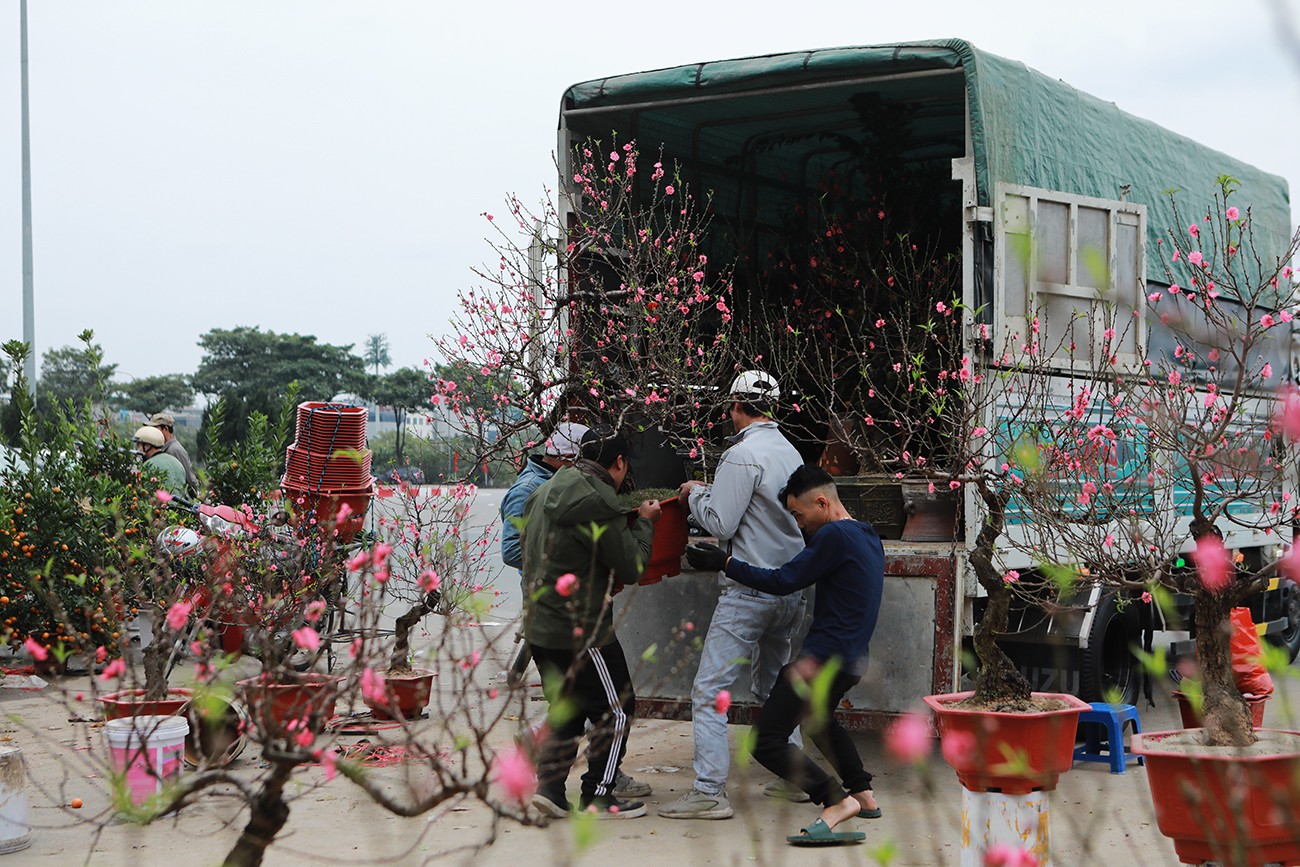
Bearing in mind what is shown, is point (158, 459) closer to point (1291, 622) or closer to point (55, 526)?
point (55, 526)

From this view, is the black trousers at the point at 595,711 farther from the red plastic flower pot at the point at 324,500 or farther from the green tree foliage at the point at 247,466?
the green tree foliage at the point at 247,466

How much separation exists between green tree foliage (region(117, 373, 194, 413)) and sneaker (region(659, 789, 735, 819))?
56.1m

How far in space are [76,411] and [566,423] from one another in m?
5.32

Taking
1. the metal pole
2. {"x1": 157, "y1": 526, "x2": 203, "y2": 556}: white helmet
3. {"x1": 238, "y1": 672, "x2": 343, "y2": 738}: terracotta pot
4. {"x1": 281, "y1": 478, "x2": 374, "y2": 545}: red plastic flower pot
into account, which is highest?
the metal pole

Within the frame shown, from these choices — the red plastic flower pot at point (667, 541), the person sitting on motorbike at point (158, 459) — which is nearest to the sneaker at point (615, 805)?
the red plastic flower pot at point (667, 541)

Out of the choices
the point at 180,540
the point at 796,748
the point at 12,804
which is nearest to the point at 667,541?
the point at 796,748

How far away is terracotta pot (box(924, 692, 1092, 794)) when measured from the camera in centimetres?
442

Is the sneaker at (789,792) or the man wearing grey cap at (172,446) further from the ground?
the man wearing grey cap at (172,446)

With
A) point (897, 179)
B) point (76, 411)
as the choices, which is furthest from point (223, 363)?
point (897, 179)

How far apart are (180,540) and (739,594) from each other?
4.81 metres

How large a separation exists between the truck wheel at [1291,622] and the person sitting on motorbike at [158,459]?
8.33 m

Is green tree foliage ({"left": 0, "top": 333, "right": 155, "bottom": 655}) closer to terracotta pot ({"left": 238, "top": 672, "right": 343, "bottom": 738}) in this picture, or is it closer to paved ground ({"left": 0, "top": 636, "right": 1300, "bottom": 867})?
paved ground ({"left": 0, "top": 636, "right": 1300, "bottom": 867})

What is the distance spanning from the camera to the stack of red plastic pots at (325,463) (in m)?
9.32

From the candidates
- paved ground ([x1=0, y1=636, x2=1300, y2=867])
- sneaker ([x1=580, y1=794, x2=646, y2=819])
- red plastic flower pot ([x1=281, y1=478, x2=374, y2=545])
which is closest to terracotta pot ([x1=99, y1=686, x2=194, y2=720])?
paved ground ([x1=0, y1=636, x2=1300, y2=867])
